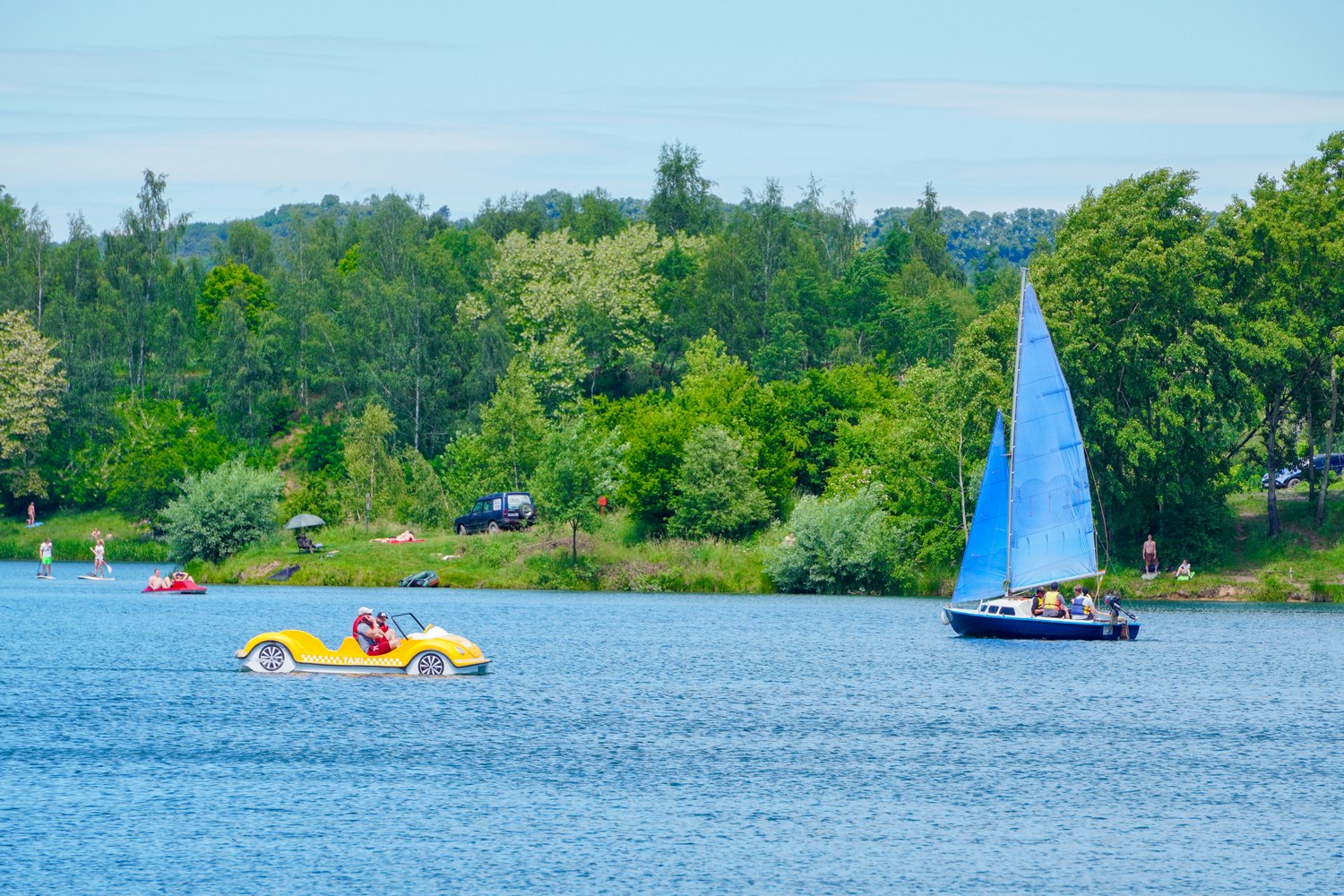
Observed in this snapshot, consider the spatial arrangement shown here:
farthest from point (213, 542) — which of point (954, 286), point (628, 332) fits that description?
point (954, 286)

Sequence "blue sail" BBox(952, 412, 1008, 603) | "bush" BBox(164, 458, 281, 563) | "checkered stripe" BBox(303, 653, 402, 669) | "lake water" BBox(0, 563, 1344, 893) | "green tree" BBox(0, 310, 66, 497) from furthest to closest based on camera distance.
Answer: "green tree" BBox(0, 310, 66, 497) < "bush" BBox(164, 458, 281, 563) < "blue sail" BBox(952, 412, 1008, 603) < "checkered stripe" BBox(303, 653, 402, 669) < "lake water" BBox(0, 563, 1344, 893)

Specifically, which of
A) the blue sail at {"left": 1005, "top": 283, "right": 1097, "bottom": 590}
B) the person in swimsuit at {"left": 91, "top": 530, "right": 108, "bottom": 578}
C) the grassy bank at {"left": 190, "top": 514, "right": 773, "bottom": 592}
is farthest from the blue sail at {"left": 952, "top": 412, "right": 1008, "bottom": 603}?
the person in swimsuit at {"left": 91, "top": 530, "right": 108, "bottom": 578}

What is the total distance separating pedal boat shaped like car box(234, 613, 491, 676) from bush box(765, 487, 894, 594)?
127ft

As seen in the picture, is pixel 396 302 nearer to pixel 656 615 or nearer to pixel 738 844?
pixel 656 615

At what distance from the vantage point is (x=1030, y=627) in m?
61.0

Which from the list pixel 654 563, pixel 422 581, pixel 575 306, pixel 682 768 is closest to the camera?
pixel 682 768

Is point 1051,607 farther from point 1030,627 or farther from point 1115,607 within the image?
point 1115,607

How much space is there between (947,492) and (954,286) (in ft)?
261

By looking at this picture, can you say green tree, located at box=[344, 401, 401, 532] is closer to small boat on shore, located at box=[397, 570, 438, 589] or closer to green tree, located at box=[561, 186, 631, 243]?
small boat on shore, located at box=[397, 570, 438, 589]

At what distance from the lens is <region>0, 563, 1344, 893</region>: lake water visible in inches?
1051

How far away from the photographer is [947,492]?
8769cm

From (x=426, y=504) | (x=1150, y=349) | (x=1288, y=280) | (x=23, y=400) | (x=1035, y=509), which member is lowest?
(x=426, y=504)

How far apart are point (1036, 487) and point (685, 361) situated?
82.7m

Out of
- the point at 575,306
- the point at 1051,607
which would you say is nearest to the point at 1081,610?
the point at 1051,607
